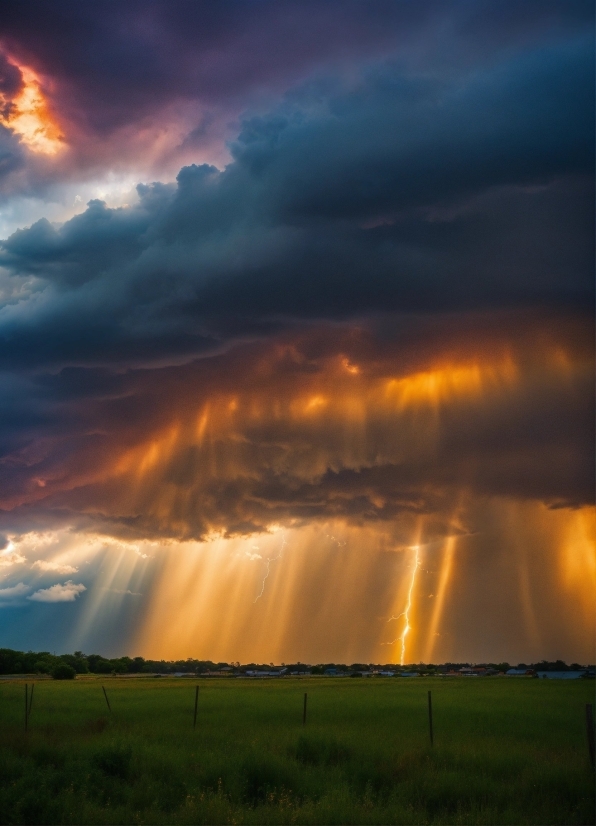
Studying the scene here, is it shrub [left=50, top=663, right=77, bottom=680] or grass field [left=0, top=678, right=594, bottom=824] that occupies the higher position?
shrub [left=50, top=663, right=77, bottom=680]

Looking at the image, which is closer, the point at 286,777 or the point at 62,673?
the point at 286,777

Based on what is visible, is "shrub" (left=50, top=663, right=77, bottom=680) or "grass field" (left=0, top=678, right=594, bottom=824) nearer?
"grass field" (left=0, top=678, right=594, bottom=824)

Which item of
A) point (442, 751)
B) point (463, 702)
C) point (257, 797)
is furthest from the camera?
point (463, 702)

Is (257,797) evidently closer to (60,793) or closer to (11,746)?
(60,793)

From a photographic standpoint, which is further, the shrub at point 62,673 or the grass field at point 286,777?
the shrub at point 62,673

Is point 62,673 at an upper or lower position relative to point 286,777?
upper

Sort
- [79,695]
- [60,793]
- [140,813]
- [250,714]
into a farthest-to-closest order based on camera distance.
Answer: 1. [79,695]
2. [250,714]
3. [60,793]
4. [140,813]

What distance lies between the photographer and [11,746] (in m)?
24.6

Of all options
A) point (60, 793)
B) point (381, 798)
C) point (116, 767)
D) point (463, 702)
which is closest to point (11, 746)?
point (116, 767)

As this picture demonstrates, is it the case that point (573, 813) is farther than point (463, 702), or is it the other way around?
point (463, 702)

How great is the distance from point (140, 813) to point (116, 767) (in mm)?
4737

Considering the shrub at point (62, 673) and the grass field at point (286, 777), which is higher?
the shrub at point (62, 673)

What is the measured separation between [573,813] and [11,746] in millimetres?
18120

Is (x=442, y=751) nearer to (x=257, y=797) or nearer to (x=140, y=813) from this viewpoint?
(x=257, y=797)
